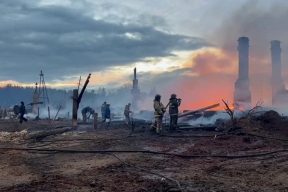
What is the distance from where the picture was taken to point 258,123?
15664 millimetres

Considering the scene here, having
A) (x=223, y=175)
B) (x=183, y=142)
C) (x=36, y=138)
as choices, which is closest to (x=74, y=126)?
(x=36, y=138)

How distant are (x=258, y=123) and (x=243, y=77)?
27.7 meters

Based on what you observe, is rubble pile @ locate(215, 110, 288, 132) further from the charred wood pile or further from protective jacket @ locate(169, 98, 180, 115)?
protective jacket @ locate(169, 98, 180, 115)

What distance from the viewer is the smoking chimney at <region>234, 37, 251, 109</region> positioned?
3984cm

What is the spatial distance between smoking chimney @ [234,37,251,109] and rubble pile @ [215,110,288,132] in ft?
Answer: 75.9

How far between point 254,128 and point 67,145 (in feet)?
27.8

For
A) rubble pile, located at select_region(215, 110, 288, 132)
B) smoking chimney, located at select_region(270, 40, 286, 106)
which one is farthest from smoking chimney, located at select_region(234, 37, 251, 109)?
rubble pile, located at select_region(215, 110, 288, 132)

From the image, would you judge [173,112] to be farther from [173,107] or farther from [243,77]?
[243,77]

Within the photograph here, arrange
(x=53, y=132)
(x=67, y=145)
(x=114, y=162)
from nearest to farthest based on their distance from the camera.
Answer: (x=114, y=162)
(x=67, y=145)
(x=53, y=132)

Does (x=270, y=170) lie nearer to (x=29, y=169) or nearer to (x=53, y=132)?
(x=29, y=169)

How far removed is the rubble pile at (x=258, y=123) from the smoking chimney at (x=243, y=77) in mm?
23124

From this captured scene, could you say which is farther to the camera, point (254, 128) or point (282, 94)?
point (282, 94)

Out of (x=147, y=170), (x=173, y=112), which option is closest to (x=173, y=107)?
(x=173, y=112)

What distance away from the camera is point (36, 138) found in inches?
581
